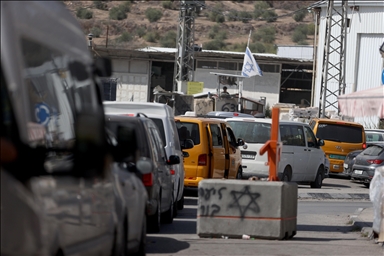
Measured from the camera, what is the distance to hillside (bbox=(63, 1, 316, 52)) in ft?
317

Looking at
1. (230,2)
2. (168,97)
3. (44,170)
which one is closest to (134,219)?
(44,170)

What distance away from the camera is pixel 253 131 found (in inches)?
825

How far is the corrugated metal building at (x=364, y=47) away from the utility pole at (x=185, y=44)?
1206 centimetres

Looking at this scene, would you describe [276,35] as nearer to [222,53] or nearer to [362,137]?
[222,53]

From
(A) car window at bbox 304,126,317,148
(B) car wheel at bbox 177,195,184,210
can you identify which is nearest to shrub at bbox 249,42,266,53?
(A) car window at bbox 304,126,317,148

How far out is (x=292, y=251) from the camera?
10.1 meters

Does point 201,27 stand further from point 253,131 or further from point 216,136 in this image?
point 216,136

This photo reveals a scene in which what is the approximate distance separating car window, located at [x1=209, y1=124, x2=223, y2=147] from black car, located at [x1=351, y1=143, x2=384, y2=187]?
25.3 ft

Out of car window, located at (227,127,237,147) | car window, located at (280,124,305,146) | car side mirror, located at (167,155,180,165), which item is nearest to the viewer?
car side mirror, located at (167,155,180,165)

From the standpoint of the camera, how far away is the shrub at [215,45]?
92994mm

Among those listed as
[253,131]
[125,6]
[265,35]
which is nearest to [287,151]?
[253,131]

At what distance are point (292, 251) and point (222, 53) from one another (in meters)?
48.3

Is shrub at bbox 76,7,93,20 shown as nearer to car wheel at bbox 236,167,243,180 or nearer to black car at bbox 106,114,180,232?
car wheel at bbox 236,167,243,180

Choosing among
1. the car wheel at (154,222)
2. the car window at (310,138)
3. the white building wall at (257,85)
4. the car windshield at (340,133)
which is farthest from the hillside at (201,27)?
the car wheel at (154,222)
